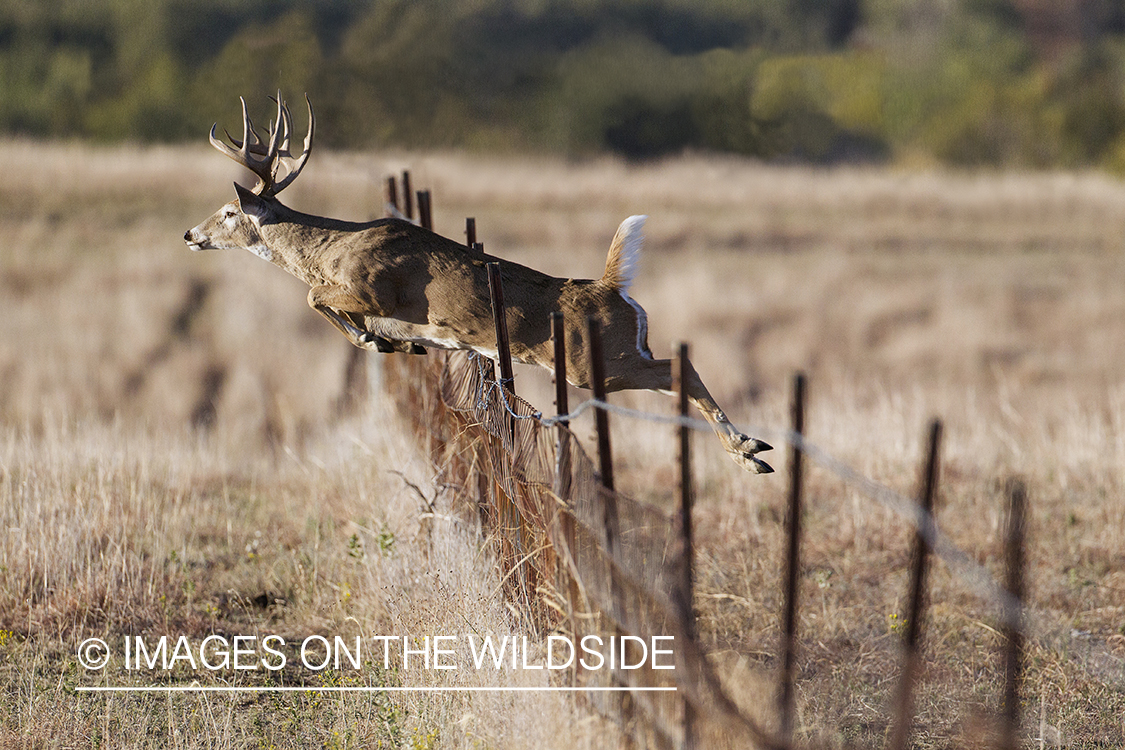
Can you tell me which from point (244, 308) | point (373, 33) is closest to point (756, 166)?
point (373, 33)

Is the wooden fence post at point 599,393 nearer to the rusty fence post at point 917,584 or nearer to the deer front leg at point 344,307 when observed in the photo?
the rusty fence post at point 917,584

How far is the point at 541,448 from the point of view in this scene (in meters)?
3.43

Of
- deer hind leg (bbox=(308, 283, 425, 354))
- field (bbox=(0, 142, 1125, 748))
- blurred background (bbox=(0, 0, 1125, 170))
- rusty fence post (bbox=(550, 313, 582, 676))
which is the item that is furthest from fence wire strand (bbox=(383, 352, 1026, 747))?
blurred background (bbox=(0, 0, 1125, 170))

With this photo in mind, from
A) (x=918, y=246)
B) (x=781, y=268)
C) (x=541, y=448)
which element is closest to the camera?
(x=541, y=448)

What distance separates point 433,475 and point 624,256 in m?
1.55

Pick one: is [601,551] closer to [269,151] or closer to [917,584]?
[917,584]

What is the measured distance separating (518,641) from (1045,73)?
43.0m

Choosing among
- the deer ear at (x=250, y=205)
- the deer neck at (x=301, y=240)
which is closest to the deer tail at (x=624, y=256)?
the deer neck at (x=301, y=240)

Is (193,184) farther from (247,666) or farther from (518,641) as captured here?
(518,641)

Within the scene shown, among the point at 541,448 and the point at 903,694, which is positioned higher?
the point at 541,448

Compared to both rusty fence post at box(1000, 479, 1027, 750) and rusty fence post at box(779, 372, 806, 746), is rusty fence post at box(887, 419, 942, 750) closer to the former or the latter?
rusty fence post at box(1000, 479, 1027, 750)

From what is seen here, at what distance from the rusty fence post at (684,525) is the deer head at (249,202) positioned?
216 centimetres

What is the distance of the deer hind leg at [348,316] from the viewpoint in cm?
405

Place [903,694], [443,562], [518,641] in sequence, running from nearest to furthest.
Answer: [903,694] → [518,641] → [443,562]
